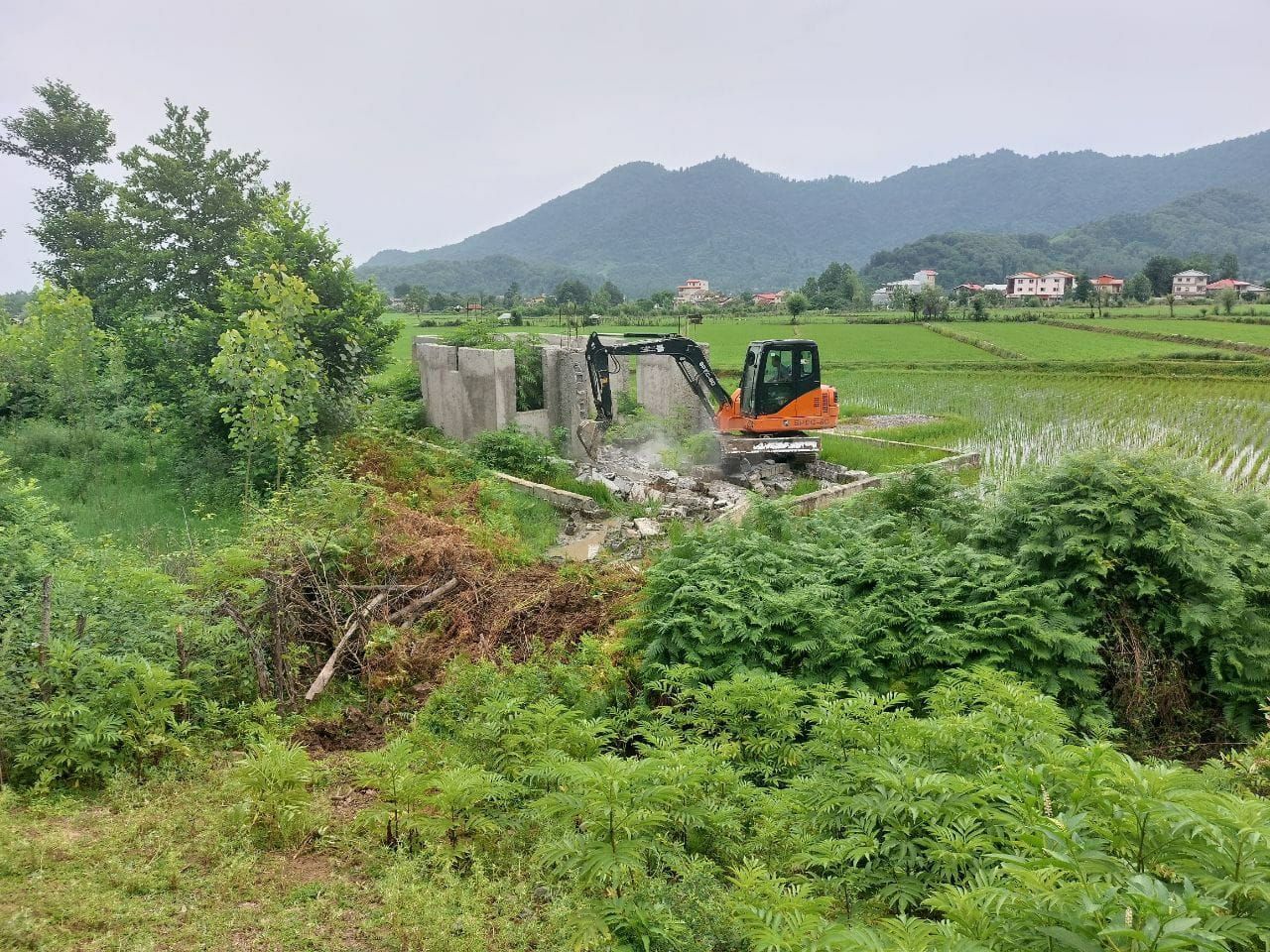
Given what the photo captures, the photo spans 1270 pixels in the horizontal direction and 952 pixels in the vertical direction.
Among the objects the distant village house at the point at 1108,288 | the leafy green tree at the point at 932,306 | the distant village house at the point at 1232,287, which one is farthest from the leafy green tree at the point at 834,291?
the distant village house at the point at 1232,287

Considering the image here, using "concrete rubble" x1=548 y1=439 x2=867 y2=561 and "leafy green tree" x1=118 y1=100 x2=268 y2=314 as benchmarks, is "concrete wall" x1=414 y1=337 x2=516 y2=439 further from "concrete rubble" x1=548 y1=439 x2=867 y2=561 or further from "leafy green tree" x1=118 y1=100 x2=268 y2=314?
"leafy green tree" x1=118 y1=100 x2=268 y2=314

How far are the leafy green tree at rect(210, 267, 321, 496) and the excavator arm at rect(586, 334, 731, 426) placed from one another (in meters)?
5.39

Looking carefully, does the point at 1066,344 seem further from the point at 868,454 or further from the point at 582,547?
the point at 582,547

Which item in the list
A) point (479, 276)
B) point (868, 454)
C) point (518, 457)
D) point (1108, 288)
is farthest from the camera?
point (479, 276)

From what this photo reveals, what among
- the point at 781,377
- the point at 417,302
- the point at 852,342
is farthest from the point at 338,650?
the point at 417,302

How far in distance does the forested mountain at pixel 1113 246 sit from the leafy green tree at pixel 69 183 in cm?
9604

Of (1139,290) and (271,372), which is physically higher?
(1139,290)

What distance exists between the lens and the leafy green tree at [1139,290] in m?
62.9

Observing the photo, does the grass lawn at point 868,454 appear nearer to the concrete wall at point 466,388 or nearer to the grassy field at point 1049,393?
the grassy field at point 1049,393

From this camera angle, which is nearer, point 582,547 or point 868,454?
point 582,547

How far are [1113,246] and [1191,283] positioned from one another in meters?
57.5

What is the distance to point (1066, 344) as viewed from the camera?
33.8 metres

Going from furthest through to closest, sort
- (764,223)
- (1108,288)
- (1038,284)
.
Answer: (764,223), (1038,284), (1108,288)

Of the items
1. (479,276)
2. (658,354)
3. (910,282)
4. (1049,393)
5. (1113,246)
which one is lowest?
(1049,393)
